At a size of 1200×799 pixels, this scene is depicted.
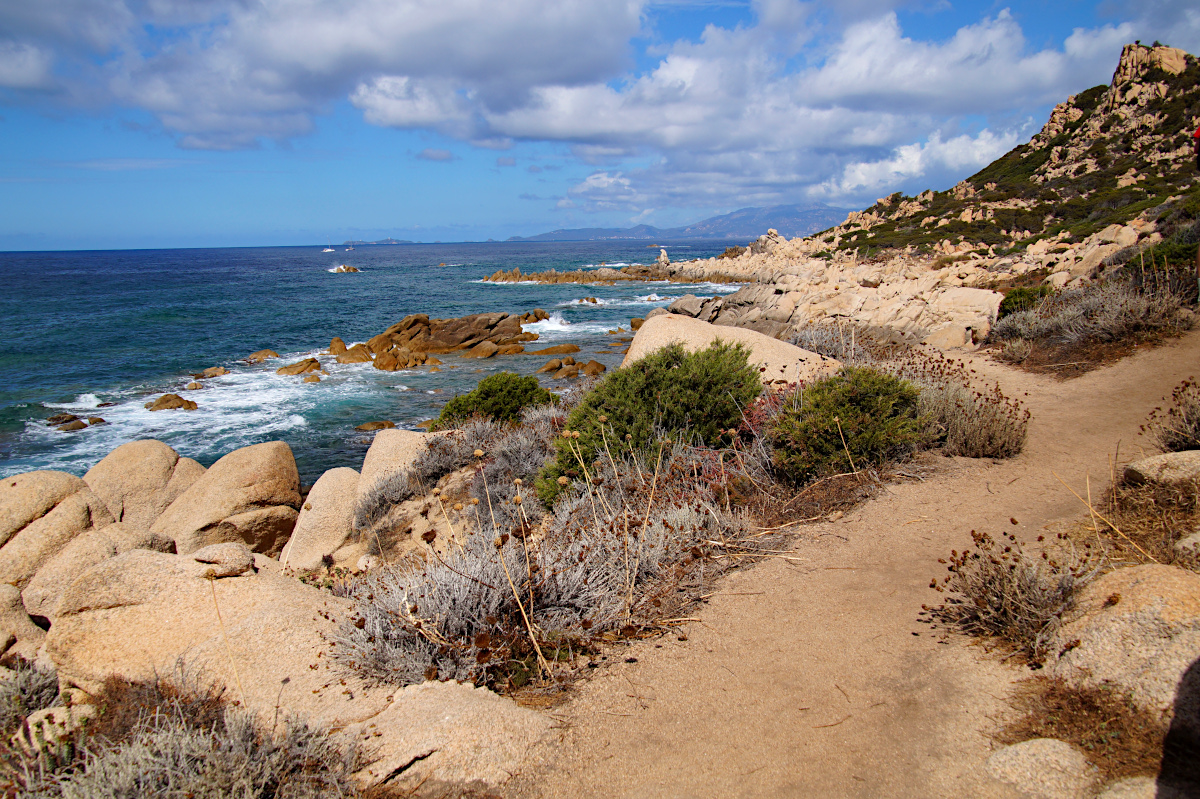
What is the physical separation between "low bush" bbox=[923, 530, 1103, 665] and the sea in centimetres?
Result: 1374

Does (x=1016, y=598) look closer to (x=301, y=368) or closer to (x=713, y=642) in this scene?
(x=713, y=642)

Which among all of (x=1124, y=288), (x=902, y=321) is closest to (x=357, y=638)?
(x=1124, y=288)

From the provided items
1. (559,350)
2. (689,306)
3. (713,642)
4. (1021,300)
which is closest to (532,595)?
(713,642)

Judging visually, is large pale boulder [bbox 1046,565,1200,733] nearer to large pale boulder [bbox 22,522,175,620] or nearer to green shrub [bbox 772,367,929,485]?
green shrub [bbox 772,367,929,485]

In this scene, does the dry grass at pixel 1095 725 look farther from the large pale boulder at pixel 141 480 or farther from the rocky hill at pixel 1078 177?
the rocky hill at pixel 1078 177

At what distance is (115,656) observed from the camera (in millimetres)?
3801

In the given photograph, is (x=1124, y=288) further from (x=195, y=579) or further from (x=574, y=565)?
(x=195, y=579)

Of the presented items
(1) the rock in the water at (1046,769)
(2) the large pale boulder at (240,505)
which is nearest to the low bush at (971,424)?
(1) the rock in the water at (1046,769)

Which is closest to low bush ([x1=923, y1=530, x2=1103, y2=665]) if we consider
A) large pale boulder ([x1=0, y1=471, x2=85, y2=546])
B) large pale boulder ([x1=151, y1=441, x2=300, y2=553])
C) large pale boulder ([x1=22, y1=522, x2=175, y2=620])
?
large pale boulder ([x1=22, y1=522, x2=175, y2=620])

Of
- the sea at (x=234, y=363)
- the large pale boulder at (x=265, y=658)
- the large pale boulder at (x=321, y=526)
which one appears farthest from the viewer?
the sea at (x=234, y=363)

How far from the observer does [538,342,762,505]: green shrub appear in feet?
21.7

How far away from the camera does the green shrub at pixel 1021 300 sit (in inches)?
515

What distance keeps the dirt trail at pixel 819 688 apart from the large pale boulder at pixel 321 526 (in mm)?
6844

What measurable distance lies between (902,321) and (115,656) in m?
16.4
